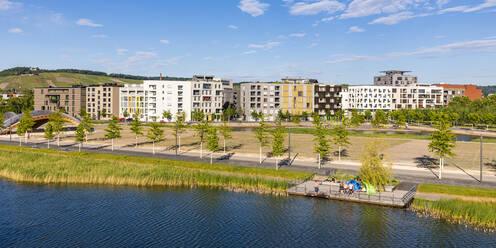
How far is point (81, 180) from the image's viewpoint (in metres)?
51.8

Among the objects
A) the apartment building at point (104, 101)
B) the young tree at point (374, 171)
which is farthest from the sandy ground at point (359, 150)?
the apartment building at point (104, 101)

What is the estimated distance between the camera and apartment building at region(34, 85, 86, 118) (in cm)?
18638

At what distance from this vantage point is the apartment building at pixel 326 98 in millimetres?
→ 188625

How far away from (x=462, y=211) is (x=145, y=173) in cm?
3826

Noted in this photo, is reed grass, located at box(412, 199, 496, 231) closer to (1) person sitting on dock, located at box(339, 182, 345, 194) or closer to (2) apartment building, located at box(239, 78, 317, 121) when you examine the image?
(1) person sitting on dock, located at box(339, 182, 345, 194)

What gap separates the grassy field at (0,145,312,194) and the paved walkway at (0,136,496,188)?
449cm

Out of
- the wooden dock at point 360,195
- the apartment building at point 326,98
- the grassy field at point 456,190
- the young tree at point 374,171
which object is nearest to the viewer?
the wooden dock at point 360,195

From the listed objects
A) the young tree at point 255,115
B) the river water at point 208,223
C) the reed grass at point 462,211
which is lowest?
the river water at point 208,223

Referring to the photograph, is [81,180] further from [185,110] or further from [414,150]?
[185,110]

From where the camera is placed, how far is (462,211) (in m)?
36.9

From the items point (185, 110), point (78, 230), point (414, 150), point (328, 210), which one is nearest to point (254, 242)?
point (328, 210)

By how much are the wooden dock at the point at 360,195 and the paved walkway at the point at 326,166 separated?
6347 mm

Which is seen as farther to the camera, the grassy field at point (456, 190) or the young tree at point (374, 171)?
the young tree at point (374, 171)

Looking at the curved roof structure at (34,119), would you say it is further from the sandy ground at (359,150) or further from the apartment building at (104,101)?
the apartment building at (104,101)
